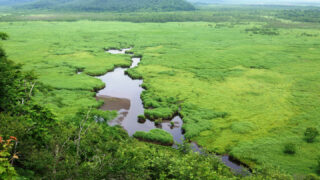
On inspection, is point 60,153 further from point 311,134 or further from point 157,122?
point 311,134

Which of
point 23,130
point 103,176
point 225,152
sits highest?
point 23,130

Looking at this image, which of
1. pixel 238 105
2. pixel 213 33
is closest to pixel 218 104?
pixel 238 105

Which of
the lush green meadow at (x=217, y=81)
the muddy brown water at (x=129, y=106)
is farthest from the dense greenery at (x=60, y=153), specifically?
the muddy brown water at (x=129, y=106)

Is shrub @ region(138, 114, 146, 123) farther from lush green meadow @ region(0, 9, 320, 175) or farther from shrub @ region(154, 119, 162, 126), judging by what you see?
lush green meadow @ region(0, 9, 320, 175)

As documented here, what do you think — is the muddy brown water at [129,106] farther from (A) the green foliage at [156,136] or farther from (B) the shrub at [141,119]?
(A) the green foliage at [156,136]

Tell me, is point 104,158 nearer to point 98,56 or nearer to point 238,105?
point 238,105

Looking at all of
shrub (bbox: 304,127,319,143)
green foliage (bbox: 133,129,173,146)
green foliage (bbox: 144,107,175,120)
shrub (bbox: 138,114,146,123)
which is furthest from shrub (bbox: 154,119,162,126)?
shrub (bbox: 304,127,319,143)

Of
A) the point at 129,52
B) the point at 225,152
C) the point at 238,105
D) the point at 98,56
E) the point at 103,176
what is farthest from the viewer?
the point at 129,52
